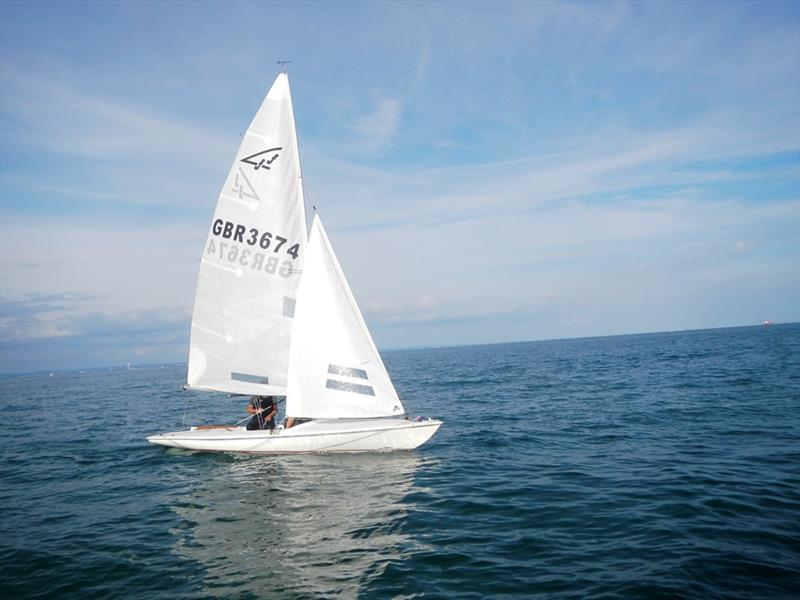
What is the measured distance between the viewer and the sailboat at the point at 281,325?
1947 centimetres

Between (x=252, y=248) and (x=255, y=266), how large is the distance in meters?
0.75

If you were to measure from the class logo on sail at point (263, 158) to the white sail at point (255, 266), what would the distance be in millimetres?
40

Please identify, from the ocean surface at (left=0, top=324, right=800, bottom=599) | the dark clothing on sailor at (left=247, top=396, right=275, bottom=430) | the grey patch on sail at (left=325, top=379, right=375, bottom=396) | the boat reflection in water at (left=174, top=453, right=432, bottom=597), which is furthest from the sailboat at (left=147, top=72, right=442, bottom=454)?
the boat reflection in water at (left=174, top=453, right=432, bottom=597)

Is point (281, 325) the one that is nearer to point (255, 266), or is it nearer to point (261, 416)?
point (255, 266)

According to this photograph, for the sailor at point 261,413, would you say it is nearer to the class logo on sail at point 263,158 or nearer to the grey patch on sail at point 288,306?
the grey patch on sail at point 288,306

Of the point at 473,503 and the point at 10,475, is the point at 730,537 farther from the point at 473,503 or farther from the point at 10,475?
the point at 10,475

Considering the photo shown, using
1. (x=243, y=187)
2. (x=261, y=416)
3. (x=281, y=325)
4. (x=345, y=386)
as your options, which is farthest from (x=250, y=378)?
(x=243, y=187)

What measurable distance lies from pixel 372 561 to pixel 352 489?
505 centimetres

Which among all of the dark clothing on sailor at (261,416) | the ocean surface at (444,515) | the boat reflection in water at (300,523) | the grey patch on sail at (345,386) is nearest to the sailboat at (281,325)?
the grey patch on sail at (345,386)

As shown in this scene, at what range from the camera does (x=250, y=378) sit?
21.5 m

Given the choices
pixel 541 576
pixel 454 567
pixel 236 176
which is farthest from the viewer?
pixel 236 176

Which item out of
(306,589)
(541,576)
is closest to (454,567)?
(541,576)

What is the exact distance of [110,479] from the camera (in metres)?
18.9

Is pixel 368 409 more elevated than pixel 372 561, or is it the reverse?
pixel 368 409
